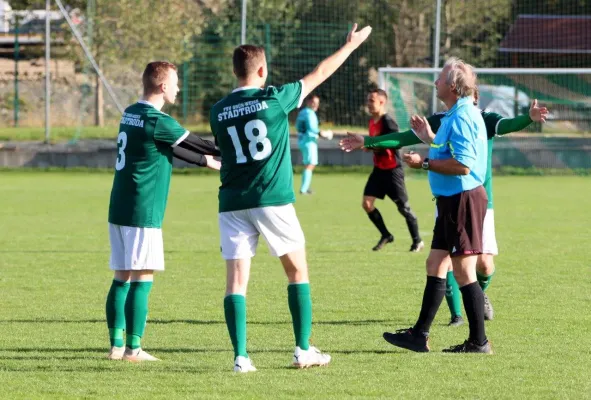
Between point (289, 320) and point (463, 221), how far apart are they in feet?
6.76

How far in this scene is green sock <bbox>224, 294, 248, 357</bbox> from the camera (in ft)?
22.1

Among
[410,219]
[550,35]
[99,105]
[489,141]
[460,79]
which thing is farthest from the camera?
[550,35]

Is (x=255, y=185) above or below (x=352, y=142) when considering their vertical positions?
below

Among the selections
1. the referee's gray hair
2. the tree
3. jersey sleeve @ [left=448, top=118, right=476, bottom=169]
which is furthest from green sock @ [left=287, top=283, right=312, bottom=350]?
the tree

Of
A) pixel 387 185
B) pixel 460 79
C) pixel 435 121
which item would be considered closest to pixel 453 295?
pixel 435 121

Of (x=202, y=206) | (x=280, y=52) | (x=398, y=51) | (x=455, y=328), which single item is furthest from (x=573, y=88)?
(x=455, y=328)

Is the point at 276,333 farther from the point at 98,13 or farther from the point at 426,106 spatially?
the point at 98,13

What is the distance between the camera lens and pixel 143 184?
7188mm

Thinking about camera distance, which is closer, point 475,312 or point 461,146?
point 461,146

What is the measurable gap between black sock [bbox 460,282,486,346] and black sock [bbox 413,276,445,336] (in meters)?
0.24

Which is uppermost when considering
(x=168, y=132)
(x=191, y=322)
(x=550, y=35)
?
(x=550, y=35)

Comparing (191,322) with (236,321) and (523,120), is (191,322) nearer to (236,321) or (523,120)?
(236,321)

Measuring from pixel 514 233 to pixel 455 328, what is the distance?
24.5 ft

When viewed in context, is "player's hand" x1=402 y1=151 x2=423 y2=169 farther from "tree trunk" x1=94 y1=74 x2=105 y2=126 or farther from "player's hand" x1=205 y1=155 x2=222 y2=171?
"tree trunk" x1=94 y1=74 x2=105 y2=126
